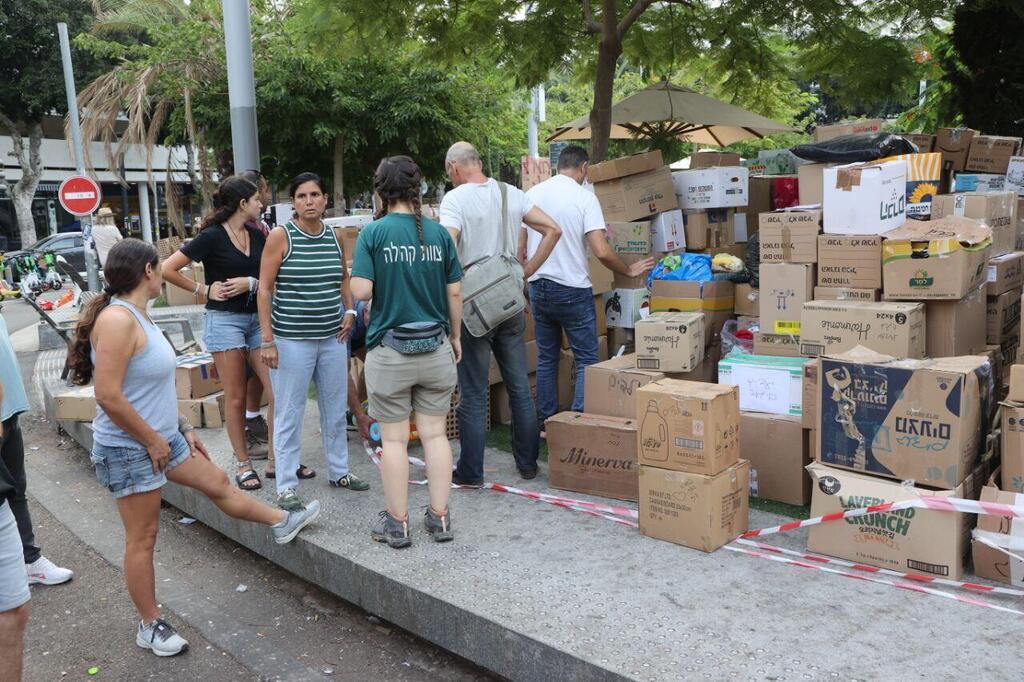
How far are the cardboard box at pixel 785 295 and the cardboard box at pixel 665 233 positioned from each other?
1.63 meters

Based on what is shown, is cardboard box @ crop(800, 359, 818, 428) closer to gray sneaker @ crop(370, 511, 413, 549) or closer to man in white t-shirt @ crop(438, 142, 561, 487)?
man in white t-shirt @ crop(438, 142, 561, 487)

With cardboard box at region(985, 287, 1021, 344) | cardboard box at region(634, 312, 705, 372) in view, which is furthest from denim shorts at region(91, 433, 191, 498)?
cardboard box at region(985, 287, 1021, 344)

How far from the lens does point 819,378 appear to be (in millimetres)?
3912

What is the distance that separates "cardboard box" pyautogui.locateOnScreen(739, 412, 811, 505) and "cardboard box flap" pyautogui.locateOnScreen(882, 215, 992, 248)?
1.20 metres

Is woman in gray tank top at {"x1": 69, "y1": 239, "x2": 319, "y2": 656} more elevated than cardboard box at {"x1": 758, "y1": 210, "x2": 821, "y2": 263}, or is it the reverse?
cardboard box at {"x1": 758, "y1": 210, "x2": 821, "y2": 263}

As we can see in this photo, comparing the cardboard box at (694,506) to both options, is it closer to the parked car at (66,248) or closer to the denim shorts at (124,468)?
the denim shorts at (124,468)

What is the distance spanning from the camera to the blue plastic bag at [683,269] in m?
5.98

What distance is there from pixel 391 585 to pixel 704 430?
4.96 ft

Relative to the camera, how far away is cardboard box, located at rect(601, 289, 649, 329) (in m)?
6.43

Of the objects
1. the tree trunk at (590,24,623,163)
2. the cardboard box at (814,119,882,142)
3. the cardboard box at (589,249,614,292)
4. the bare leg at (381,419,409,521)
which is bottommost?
the bare leg at (381,419,409,521)

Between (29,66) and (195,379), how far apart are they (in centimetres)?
2767

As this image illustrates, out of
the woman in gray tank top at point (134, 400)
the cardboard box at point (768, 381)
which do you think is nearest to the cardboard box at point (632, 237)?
the cardboard box at point (768, 381)

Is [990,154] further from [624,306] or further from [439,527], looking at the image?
[439,527]

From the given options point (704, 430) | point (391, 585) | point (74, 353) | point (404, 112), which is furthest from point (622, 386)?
point (404, 112)
